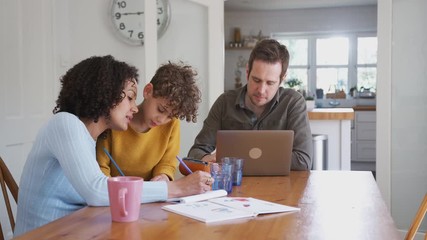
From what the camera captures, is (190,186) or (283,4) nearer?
(190,186)

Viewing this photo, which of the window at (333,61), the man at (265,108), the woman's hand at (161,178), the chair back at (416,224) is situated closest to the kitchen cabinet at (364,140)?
the window at (333,61)

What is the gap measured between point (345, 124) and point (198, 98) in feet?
6.83

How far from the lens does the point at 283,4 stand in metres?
7.69

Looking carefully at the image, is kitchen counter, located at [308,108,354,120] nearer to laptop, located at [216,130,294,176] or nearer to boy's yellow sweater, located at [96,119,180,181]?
laptop, located at [216,130,294,176]

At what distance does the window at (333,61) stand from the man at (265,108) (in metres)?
5.84

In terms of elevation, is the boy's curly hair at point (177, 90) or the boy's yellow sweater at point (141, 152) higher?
the boy's curly hair at point (177, 90)

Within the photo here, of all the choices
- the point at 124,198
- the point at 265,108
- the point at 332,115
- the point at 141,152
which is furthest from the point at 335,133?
the point at 124,198

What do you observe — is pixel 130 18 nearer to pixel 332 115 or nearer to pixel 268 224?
pixel 332 115

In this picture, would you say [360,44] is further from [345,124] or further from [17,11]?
[17,11]

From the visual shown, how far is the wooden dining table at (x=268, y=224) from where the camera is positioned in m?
1.07

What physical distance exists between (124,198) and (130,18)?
107 inches

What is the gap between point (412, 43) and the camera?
3707 millimetres

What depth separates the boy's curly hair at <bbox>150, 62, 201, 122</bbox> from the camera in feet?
5.53

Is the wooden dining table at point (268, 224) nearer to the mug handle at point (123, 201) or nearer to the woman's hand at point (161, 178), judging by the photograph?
the mug handle at point (123, 201)
